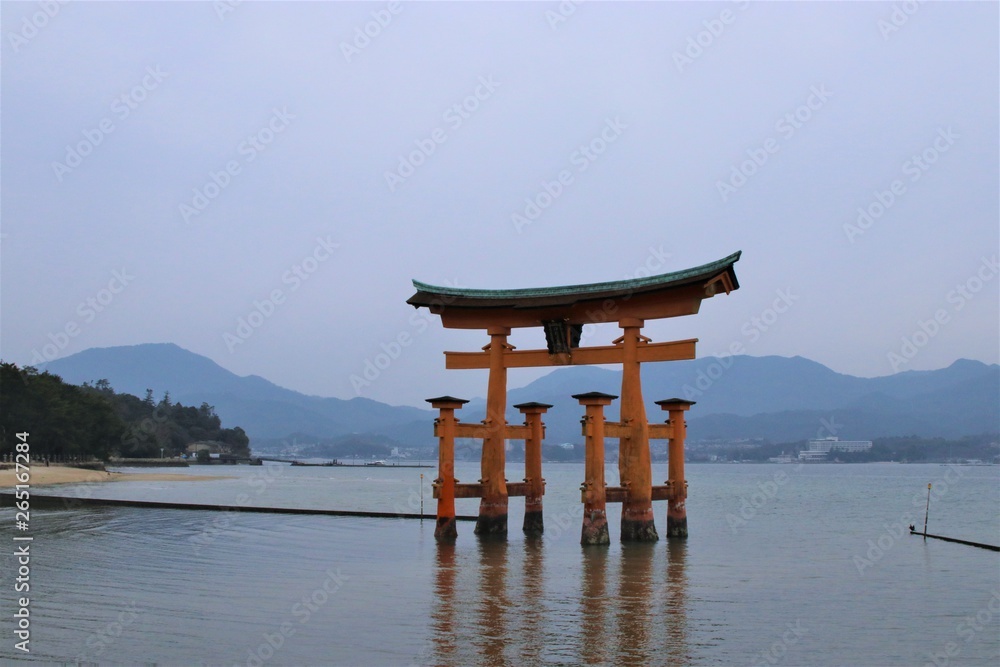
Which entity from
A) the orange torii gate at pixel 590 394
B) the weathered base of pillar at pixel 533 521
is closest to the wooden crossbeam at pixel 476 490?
the orange torii gate at pixel 590 394

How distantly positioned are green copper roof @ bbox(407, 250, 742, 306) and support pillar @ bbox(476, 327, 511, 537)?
1.10m

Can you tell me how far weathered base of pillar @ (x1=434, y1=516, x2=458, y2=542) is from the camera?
2439cm

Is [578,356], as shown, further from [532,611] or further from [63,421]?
[63,421]

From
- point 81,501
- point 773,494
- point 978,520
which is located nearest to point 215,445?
point 773,494

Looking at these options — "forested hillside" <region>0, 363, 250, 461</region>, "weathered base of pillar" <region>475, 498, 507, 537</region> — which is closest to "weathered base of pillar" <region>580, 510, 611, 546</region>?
"weathered base of pillar" <region>475, 498, 507, 537</region>

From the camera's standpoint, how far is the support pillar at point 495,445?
2448 cm

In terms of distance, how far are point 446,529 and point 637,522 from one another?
5.12m

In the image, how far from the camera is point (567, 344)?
80.3 feet

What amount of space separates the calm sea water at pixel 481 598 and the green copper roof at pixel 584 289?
6.63 m

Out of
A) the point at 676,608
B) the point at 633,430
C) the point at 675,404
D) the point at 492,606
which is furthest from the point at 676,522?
the point at 492,606

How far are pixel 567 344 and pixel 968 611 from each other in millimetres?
11500

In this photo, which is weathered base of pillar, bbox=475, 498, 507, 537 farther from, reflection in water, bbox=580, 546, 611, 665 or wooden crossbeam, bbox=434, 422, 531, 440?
reflection in water, bbox=580, 546, 611, 665

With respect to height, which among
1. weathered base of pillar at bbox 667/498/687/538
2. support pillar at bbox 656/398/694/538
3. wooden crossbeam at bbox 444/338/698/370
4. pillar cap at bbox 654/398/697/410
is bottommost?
weathered base of pillar at bbox 667/498/687/538

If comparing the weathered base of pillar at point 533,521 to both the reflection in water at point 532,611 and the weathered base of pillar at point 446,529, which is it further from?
the reflection in water at point 532,611
